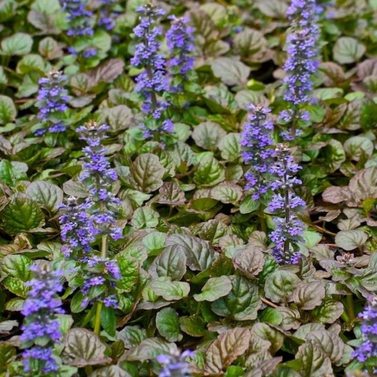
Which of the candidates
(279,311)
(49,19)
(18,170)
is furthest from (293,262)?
(49,19)

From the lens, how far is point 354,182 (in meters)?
5.50

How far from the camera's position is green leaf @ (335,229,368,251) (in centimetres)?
497

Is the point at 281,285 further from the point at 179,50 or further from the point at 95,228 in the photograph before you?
the point at 179,50

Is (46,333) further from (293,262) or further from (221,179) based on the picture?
(221,179)

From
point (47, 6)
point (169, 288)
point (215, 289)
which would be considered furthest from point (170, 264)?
point (47, 6)

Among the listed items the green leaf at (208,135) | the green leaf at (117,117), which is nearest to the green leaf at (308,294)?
the green leaf at (208,135)

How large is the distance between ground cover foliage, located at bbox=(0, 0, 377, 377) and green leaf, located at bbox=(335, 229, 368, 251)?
11mm

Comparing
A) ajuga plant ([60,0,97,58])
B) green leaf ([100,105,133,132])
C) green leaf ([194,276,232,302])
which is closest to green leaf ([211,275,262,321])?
green leaf ([194,276,232,302])

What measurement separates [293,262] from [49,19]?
409cm

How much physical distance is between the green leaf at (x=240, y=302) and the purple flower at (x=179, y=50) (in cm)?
214

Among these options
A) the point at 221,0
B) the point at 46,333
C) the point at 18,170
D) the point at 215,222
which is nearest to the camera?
the point at 46,333

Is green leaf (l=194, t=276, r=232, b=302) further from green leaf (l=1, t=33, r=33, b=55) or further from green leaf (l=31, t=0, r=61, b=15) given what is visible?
green leaf (l=31, t=0, r=61, b=15)

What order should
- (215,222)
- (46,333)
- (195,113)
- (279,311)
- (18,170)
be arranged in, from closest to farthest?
1. (46,333)
2. (279,311)
3. (215,222)
4. (18,170)
5. (195,113)

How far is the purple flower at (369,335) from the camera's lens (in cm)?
371
